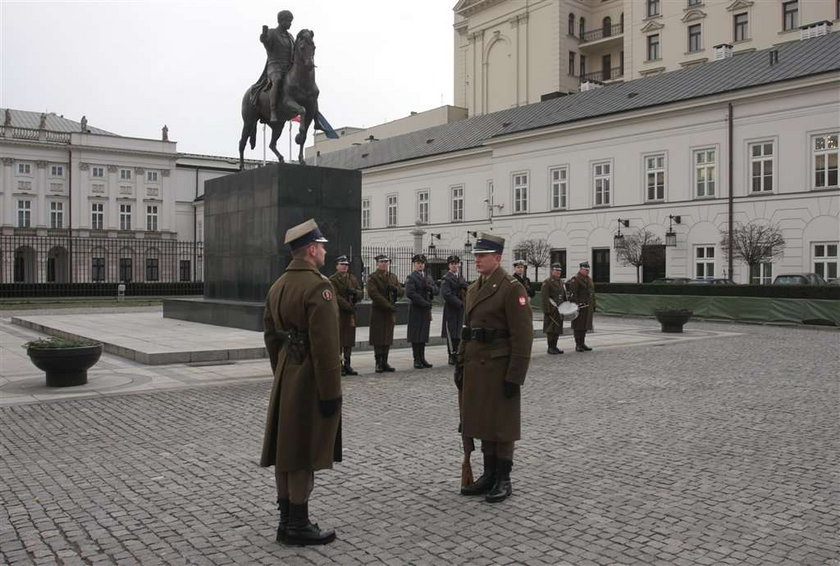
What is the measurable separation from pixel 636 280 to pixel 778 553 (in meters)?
33.7

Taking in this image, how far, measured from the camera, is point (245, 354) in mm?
13430

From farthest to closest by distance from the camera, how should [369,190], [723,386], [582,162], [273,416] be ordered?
[369,190]
[582,162]
[723,386]
[273,416]

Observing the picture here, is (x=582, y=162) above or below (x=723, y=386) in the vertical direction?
above

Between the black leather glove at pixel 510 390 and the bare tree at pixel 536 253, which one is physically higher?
the bare tree at pixel 536 253

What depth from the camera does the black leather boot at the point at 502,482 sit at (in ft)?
17.3

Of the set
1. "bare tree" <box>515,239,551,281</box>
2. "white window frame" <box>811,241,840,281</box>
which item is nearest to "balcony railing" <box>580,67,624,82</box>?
"bare tree" <box>515,239,551,281</box>

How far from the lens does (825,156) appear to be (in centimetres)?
3062

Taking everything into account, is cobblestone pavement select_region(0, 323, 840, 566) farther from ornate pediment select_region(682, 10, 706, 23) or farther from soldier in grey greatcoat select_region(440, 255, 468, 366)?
ornate pediment select_region(682, 10, 706, 23)

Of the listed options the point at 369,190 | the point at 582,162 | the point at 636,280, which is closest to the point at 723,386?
the point at 636,280

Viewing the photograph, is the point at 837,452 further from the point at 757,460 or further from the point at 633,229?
the point at 633,229

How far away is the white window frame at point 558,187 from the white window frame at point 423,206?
500 inches

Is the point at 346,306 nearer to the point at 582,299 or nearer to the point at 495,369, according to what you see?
the point at 582,299

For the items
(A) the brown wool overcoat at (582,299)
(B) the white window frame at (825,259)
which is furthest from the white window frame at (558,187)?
(A) the brown wool overcoat at (582,299)

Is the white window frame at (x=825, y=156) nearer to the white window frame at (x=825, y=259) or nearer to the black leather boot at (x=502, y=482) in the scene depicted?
the white window frame at (x=825, y=259)
